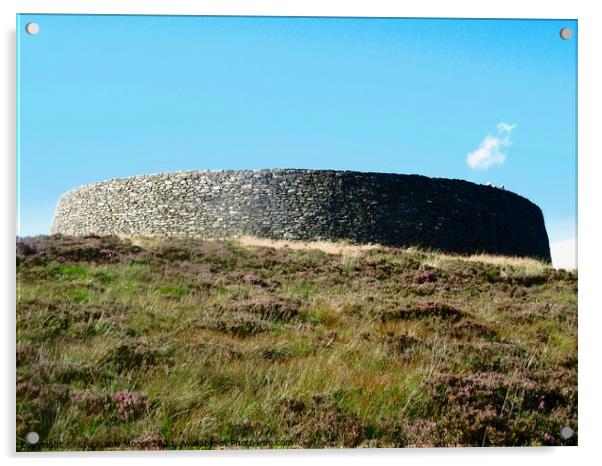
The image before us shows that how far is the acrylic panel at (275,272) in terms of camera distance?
5766 millimetres

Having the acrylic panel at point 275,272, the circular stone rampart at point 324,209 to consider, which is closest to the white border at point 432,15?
the acrylic panel at point 275,272

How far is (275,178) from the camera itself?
1462cm

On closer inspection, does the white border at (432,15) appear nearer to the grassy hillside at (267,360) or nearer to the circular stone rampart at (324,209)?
the grassy hillside at (267,360)

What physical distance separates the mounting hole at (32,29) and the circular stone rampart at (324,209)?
5492 mm

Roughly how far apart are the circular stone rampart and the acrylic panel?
443cm

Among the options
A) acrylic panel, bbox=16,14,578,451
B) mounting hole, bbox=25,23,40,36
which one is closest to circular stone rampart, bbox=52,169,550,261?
acrylic panel, bbox=16,14,578,451

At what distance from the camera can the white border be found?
5824 mm

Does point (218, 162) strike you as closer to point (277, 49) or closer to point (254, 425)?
point (277, 49)

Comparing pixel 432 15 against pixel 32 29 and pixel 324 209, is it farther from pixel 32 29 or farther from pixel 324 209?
pixel 324 209

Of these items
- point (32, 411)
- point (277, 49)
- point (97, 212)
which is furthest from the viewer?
point (97, 212)

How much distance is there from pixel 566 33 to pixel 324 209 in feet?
29.5

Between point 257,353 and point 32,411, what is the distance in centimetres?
206

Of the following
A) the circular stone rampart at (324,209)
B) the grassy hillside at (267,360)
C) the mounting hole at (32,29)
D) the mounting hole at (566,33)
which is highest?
the mounting hole at (566,33)

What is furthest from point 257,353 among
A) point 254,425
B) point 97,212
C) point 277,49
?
point 97,212
